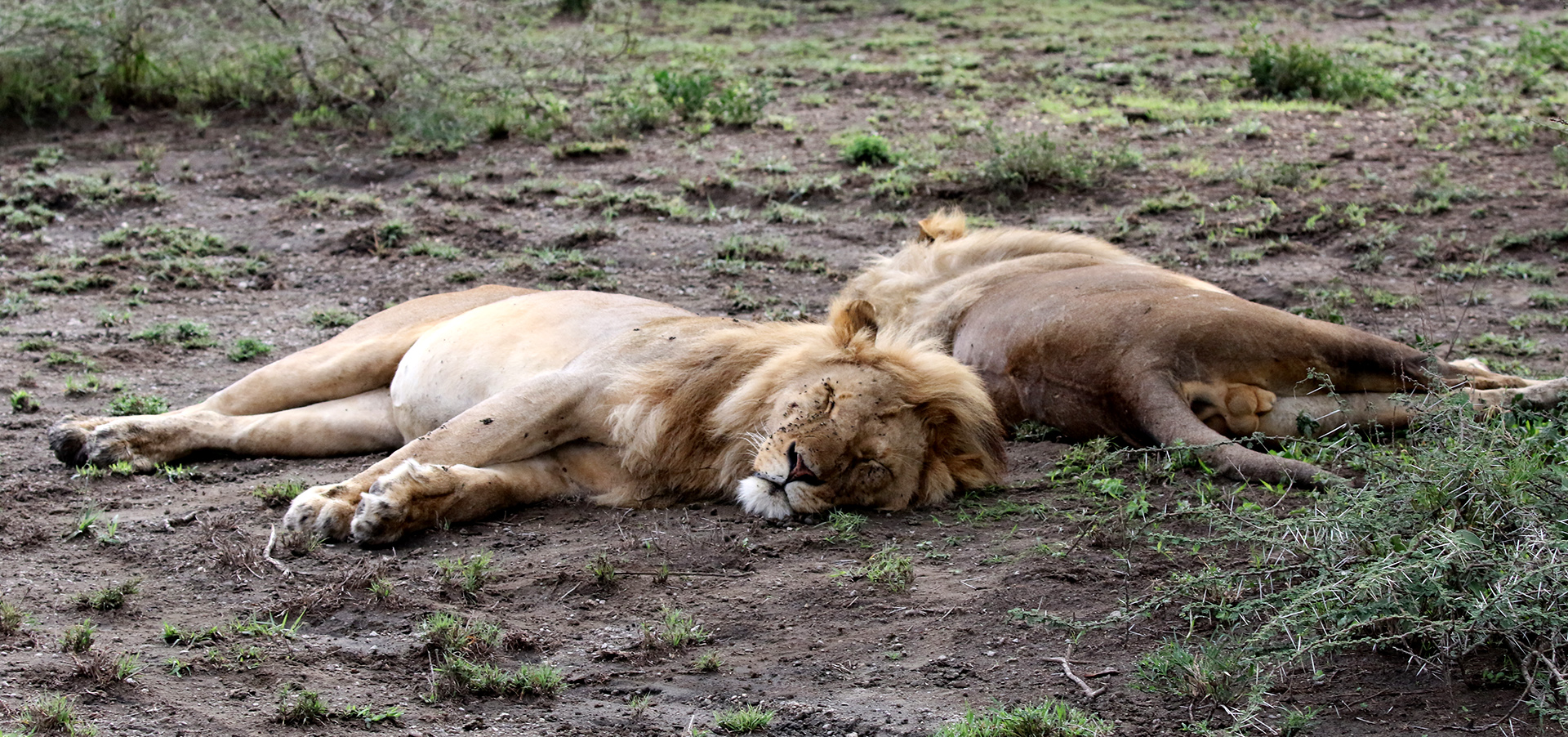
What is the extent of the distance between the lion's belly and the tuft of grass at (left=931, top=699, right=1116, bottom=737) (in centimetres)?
202

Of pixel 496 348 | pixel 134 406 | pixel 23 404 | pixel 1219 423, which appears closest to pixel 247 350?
pixel 134 406

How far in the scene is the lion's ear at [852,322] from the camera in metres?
4.11

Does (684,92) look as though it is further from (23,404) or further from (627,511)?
(627,511)

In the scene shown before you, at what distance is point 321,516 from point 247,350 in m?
2.37

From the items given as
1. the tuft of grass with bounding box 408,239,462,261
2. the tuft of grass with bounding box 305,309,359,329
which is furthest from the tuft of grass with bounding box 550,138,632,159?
the tuft of grass with bounding box 305,309,359,329

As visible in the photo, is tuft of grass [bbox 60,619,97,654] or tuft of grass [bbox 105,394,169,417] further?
tuft of grass [bbox 105,394,169,417]

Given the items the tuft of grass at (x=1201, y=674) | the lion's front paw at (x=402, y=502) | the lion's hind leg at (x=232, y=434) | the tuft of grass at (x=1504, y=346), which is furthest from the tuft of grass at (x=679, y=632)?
the tuft of grass at (x=1504, y=346)

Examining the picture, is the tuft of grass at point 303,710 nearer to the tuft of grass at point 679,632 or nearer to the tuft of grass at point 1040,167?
the tuft of grass at point 679,632

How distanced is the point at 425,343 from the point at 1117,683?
2.72m

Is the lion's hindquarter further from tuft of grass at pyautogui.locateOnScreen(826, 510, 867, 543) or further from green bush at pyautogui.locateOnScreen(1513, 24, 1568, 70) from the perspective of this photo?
green bush at pyautogui.locateOnScreen(1513, 24, 1568, 70)

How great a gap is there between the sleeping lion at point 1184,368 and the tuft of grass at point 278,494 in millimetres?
1989

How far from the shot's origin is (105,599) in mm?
3248

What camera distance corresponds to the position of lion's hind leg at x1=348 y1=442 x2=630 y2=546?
3.67 m

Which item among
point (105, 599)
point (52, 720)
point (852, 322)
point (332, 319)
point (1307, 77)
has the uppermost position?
point (852, 322)
